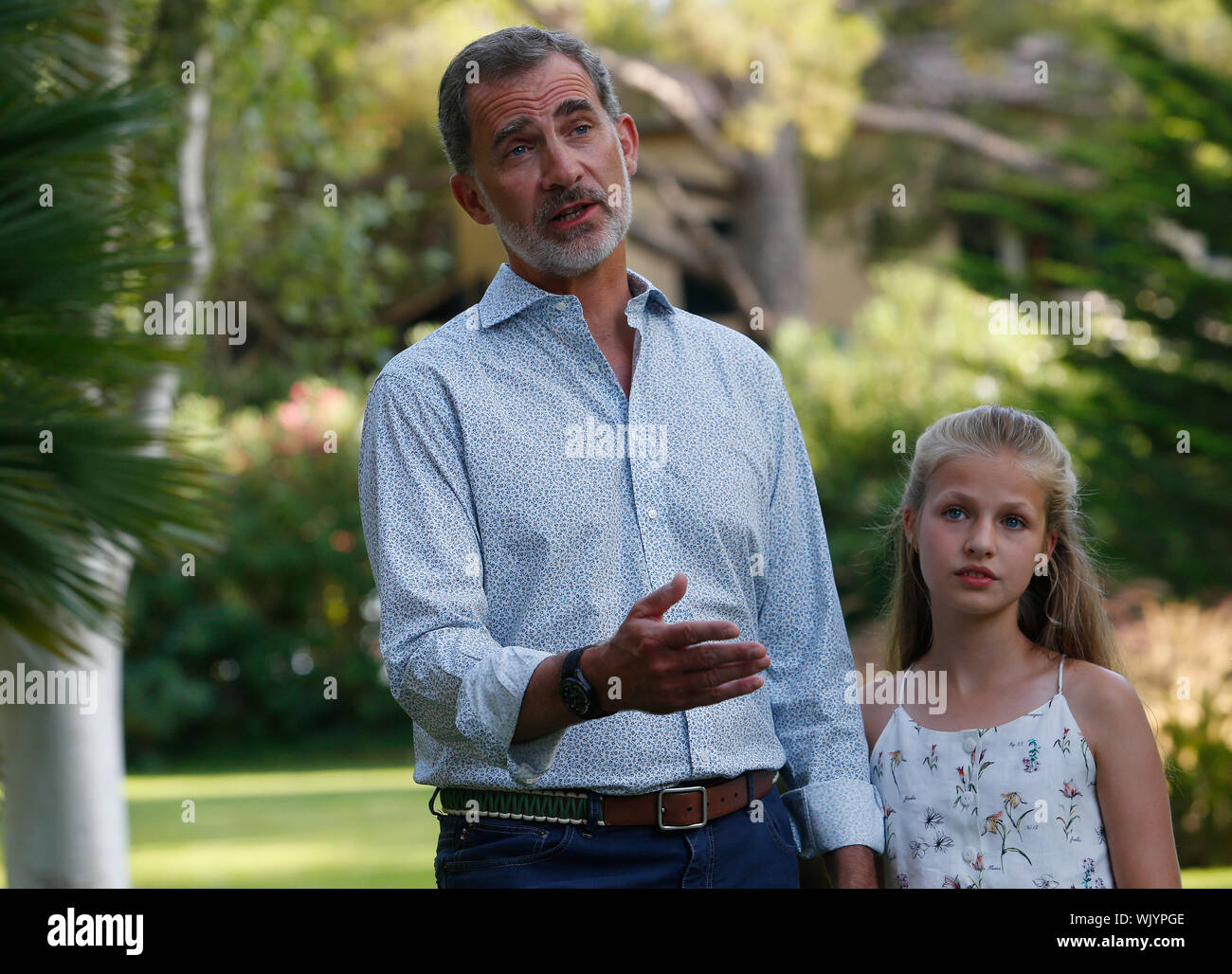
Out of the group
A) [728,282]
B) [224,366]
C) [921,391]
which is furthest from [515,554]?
[224,366]

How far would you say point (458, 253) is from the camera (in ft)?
68.8

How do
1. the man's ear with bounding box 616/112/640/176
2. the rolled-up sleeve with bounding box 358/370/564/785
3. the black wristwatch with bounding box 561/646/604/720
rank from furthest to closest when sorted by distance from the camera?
the man's ear with bounding box 616/112/640/176 < the rolled-up sleeve with bounding box 358/370/564/785 < the black wristwatch with bounding box 561/646/604/720

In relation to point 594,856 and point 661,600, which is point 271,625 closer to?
point 594,856

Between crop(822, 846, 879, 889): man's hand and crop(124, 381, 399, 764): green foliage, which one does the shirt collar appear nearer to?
crop(822, 846, 879, 889): man's hand

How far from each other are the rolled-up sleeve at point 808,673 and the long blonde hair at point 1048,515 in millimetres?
246

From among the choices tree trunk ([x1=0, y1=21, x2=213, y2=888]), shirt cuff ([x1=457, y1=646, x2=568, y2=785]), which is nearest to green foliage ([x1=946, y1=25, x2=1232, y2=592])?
tree trunk ([x1=0, y1=21, x2=213, y2=888])

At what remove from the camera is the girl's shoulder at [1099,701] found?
2748mm

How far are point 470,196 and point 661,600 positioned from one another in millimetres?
1191

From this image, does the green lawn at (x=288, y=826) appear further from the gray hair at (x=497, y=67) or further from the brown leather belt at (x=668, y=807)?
the gray hair at (x=497, y=67)

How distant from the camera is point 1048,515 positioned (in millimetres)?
→ 2986

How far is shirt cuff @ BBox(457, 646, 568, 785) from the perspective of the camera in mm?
2367

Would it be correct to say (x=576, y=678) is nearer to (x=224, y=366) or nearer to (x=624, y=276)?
(x=624, y=276)

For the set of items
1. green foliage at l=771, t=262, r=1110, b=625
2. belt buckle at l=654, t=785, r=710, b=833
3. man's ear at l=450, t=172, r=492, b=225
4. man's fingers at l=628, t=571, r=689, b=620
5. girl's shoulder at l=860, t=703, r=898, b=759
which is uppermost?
green foliage at l=771, t=262, r=1110, b=625

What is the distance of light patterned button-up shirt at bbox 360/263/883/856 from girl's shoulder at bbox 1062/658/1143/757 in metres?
0.40
